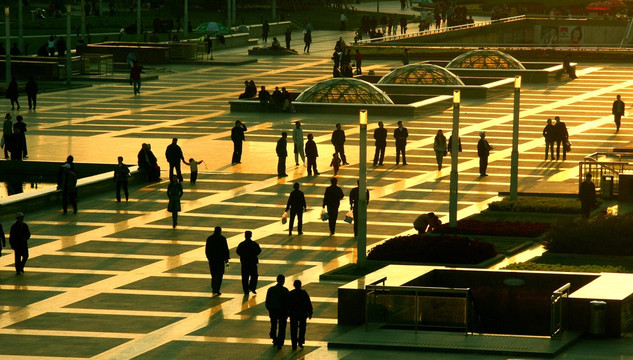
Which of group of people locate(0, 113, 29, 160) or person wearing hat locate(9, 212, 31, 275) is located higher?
group of people locate(0, 113, 29, 160)

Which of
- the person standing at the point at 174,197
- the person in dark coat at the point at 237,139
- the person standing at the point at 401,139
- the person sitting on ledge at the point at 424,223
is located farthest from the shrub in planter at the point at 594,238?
the person in dark coat at the point at 237,139

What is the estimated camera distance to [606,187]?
30.4 m

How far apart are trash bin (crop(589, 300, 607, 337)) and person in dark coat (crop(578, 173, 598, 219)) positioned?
9.39m

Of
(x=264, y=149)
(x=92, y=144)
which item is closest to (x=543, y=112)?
(x=264, y=149)

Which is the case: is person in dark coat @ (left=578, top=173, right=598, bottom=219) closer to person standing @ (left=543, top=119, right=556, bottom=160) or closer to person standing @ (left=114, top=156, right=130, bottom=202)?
person standing @ (left=543, top=119, right=556, bottom=160)

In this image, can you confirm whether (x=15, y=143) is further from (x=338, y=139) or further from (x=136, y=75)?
(x=136, y=75)

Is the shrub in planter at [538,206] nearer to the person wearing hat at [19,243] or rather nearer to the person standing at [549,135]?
the person standing at [549,135]

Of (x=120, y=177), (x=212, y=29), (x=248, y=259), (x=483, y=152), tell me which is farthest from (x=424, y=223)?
(x=212, y=29)

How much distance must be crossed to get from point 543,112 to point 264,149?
1360 centimetres

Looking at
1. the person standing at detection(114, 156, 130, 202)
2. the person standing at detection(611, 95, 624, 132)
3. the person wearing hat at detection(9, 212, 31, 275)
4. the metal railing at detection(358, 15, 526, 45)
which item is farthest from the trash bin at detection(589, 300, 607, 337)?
the metal railing at detection(358, 15, 526, 45)

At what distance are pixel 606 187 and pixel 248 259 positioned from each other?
12210 mm

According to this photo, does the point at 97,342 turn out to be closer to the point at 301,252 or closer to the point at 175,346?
the point at 175,346

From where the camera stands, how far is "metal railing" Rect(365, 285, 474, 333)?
17734mm

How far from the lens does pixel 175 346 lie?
59.0 ft
